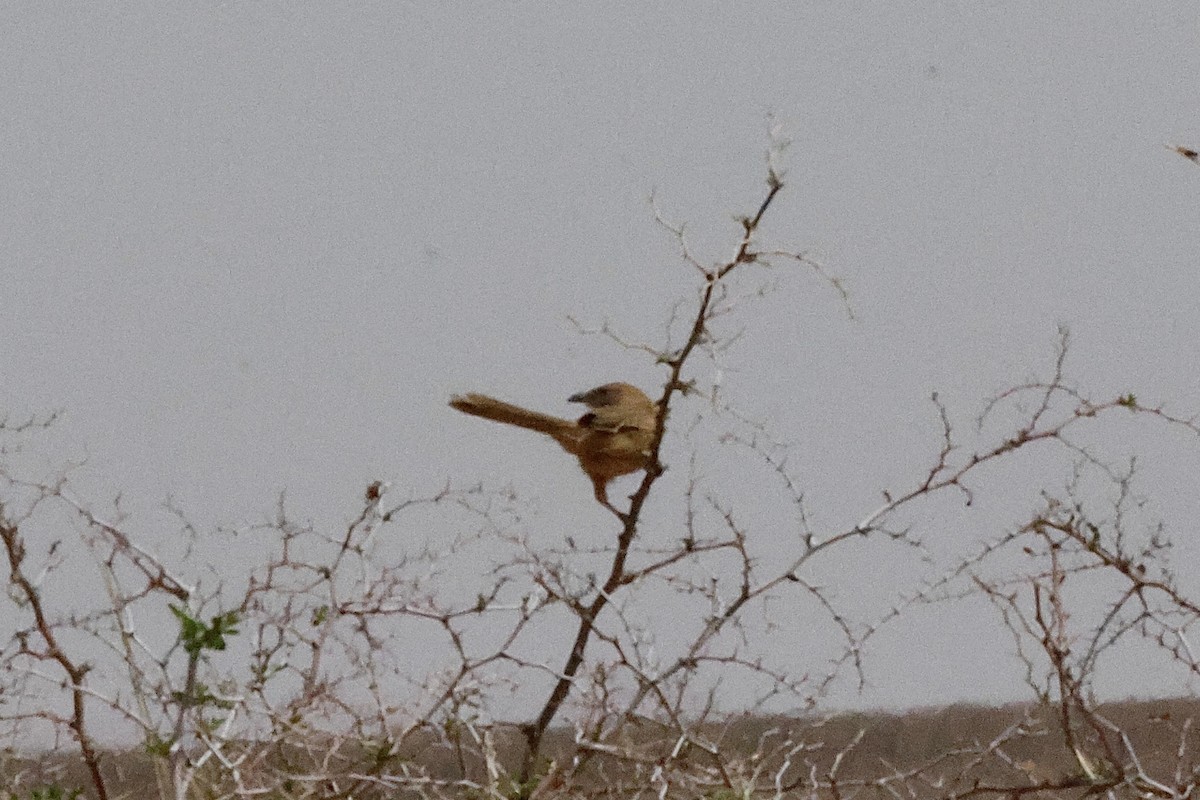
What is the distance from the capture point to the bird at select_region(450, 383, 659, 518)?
102 inches

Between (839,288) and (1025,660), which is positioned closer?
(839,288)

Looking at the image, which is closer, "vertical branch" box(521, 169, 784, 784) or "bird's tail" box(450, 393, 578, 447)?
"vertical branch" box(521, 169, 784, 784)

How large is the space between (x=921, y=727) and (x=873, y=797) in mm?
167

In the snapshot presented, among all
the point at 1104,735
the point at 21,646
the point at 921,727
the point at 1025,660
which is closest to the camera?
the point at 1104,735

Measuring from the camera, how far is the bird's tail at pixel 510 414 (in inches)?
113

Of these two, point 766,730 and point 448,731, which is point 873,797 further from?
point 448,731

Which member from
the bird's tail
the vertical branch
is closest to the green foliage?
the vertical branch

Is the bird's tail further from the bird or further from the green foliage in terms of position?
the green foliage

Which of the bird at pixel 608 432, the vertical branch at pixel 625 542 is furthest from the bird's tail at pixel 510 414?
the vertical branch at pixel 625 542

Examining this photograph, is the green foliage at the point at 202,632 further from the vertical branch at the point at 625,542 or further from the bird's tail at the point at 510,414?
the bird's tail at the point at 510,414

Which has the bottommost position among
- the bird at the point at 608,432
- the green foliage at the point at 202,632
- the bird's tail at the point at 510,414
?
the green foliage at the point at 202,632

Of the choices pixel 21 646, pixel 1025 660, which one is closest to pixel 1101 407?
pixel 1025 660

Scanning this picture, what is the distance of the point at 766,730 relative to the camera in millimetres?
2074

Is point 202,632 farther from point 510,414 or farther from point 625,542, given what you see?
point 510,414
